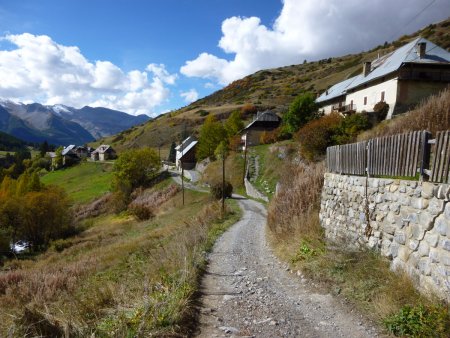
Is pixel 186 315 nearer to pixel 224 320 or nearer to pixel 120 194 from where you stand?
pixel 224 320

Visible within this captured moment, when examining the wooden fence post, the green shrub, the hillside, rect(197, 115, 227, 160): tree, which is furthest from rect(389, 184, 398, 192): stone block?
the hillside

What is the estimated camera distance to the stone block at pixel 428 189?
601cm

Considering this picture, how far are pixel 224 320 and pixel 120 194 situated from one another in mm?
59391

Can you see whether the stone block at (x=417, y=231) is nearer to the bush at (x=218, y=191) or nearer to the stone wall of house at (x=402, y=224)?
the stone wall of house at (x=402, y=224)

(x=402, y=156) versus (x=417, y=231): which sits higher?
(x=402, y=156)

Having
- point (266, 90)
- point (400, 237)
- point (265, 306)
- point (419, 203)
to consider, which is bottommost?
point (265, 306)

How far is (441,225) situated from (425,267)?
0.85 metres

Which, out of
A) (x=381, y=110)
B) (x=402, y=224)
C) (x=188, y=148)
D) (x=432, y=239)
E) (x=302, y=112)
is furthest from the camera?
(x=188, y=148)

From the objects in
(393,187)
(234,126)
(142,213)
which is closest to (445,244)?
(393,187)

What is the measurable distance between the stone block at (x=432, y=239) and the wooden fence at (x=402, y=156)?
912mm

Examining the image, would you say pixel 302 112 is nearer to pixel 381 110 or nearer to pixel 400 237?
pixel 381 110

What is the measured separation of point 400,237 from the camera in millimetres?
6965

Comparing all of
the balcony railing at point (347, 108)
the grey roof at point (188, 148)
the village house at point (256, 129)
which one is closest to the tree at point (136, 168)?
the grey roof at point (188, 148)

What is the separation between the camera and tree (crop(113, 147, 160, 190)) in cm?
6844
